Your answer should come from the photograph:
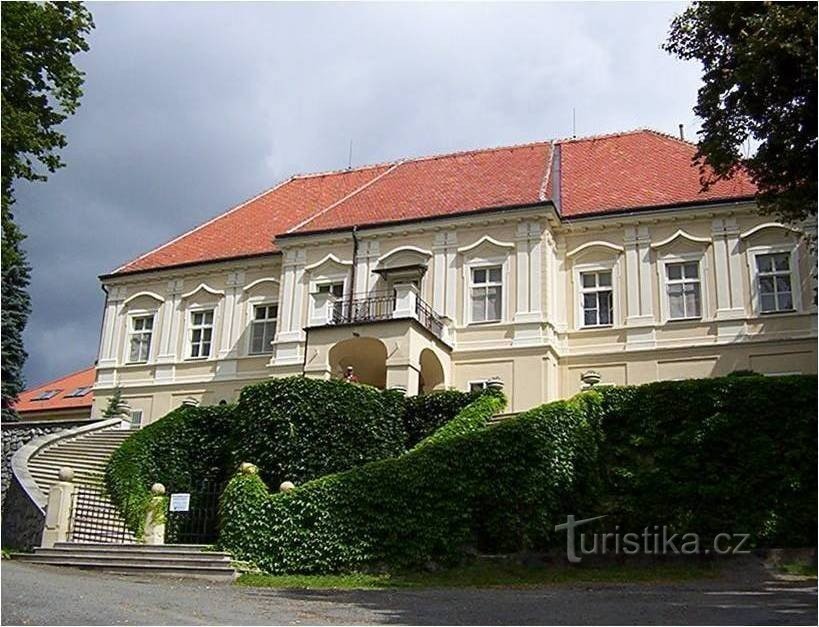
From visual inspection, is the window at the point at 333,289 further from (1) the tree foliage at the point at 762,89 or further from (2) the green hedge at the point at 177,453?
(1) the tree foliage at the point at 762,89

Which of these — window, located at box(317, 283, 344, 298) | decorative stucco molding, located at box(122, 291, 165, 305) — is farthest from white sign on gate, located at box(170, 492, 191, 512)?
decorative stucco molding, located at box(122, 291, 165, 305)

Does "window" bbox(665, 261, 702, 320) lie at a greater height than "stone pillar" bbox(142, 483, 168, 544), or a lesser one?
greater

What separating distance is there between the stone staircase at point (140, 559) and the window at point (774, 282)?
689 inches

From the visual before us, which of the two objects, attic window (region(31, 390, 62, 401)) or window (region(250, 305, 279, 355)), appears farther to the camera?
attic window (region(31, 390, 62, 401))

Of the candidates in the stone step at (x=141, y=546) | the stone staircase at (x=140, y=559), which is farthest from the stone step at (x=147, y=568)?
the stone step at (x=141, y=546)

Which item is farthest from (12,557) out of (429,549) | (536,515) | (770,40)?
(770,40)

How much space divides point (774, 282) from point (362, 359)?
12.6 m

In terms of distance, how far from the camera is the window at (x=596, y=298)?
28.8m

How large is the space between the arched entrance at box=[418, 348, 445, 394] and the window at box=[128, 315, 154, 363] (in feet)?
37.6

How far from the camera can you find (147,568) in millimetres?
17797

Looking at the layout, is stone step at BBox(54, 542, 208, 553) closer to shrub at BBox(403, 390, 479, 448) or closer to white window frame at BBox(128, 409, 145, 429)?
shrub at BBox(403, 390, 479, 448)

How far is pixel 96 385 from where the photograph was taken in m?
34.3

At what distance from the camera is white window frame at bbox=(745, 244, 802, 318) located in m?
26.5

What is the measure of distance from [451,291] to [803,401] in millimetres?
13440
